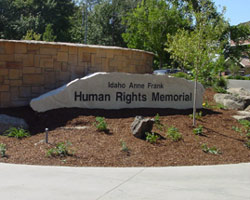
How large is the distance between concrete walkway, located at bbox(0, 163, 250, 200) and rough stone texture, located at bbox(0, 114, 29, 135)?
2.32 metres

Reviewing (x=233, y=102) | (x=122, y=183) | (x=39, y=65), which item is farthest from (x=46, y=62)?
(x=233, y=102)

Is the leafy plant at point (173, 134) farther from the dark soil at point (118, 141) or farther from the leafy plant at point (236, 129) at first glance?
the leafy plant at point (236, 129)

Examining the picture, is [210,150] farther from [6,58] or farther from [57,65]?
[6,58]

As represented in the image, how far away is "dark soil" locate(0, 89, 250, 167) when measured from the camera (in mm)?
6531

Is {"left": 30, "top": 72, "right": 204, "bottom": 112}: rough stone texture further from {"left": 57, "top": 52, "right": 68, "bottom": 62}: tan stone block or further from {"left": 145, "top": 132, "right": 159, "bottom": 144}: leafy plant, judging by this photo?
{"left": 145, "top": 132, "right": 159, "bottom": 144}: leafy plant

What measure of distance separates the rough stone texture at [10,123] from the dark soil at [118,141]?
0.86 ft

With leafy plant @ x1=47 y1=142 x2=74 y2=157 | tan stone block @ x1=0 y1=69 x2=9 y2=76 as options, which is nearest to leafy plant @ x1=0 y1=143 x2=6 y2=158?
leafy plant @ x1=47 y1=142 x2=74 y2=157

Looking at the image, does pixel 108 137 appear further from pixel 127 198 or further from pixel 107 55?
pixel 107 55

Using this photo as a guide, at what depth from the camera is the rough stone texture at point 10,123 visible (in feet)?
27.1

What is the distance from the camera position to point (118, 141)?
24.4 ft

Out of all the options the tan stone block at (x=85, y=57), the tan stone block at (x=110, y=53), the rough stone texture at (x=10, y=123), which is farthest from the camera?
the tan stone block at (x=110, y=53)

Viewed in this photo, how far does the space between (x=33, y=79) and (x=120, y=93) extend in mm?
2552

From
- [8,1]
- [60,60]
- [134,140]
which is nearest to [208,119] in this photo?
[134,140]

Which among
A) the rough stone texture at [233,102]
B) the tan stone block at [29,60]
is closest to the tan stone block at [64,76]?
the tan stone block at [29,60]
